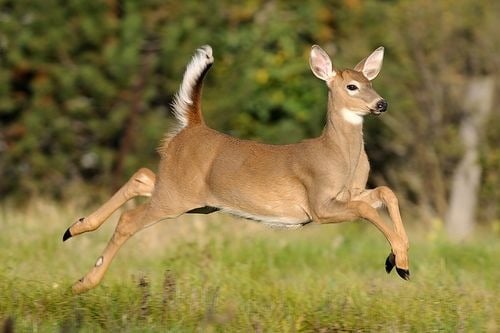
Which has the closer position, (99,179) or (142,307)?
(142,307)

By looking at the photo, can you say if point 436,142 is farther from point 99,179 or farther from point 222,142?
point 222,142

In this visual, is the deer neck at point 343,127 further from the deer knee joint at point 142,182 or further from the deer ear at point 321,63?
the deer knee joint at point 142,182

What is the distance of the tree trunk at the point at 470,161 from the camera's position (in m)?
16.5

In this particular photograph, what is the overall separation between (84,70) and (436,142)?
5.28 m

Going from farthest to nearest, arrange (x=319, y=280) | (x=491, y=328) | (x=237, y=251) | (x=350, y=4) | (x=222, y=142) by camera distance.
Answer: (x=350, y=4) < (x=237, y=251) < (x=319, y=280) < (x=222, y=142) < (x=491, y=328)

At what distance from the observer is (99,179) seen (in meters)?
17.7

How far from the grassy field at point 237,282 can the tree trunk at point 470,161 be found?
18.0ft

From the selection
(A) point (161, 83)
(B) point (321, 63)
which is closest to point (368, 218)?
(B) point (321, 63)

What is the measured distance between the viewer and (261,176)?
23.9ft

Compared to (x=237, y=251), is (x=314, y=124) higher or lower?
lower

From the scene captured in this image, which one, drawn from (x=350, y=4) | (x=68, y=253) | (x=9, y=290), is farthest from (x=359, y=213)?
(x=350, y=4)

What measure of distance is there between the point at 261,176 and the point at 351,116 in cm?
69

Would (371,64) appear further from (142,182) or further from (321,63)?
(142,182)

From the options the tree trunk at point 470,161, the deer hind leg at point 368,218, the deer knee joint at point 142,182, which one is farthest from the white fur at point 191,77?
the tree trunk at point 470,161
